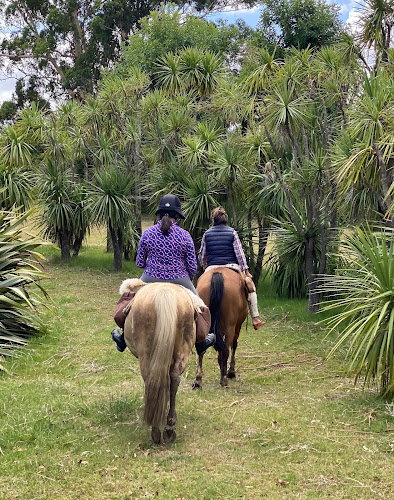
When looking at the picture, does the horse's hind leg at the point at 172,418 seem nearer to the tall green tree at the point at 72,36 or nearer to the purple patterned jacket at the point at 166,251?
the purple patterned jacket at the point at 166,251

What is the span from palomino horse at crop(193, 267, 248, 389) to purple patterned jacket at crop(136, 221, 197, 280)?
4.09 ft

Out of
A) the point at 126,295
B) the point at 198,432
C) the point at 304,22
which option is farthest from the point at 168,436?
the point at 304,22

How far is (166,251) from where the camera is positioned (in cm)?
534

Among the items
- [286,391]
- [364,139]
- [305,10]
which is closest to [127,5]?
[305,10]

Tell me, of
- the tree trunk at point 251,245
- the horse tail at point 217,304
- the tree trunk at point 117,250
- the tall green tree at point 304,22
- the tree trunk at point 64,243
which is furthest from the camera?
the tall green tree at point 304,22

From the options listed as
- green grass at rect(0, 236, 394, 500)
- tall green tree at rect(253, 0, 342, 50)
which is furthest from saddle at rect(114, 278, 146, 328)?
tall green tree at rect(253, 0, 342, 50)

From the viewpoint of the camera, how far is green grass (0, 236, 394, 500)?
402 centimetres

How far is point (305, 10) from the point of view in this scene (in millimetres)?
22406

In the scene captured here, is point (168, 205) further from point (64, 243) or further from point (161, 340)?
point (64, 243)

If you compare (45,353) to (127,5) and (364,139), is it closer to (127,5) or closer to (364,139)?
(364,139)

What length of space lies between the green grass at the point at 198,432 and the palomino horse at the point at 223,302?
13.3 inches

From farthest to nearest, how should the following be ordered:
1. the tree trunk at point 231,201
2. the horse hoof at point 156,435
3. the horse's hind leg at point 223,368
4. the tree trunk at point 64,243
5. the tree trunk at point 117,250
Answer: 1. the tree trunk at point 64,243
2. the tree trunk at point 117,250
3. the tree trunk at point 231,201
4. the horse's hind leg at point 223,368
5. the horse hoof at point 156,435

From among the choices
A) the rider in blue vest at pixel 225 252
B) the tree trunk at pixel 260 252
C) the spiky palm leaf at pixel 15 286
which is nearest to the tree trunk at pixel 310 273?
the tree trunk at pixel 260 252

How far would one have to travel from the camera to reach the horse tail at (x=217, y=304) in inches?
259
